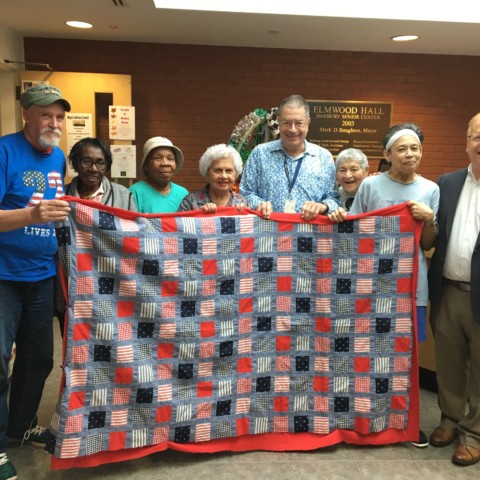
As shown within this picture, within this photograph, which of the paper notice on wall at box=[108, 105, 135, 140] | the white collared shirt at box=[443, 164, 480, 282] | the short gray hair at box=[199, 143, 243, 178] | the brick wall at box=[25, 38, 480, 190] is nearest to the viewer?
the white collared shirt at box=[443, 164, 480, 282]

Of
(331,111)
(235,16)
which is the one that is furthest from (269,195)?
(331,111)

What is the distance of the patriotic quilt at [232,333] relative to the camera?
76.3 inches

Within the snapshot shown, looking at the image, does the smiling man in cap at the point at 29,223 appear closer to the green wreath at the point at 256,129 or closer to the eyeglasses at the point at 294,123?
the eyeglasses at the point at 294,123

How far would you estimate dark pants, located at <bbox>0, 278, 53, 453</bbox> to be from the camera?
6.50 ft

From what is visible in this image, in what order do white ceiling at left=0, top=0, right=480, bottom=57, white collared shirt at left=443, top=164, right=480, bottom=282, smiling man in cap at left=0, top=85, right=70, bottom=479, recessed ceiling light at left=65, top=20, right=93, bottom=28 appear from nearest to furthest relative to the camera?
smiling man in cap at left=0, top=85, right=70, bottom=479, white collared shirt at left=443, top=164, right=480, bottom=282, white ceiling at left=0, top=0, right=480, bottom=57, recessed ceiling light at left=65, top=20, right=93, bottom=28

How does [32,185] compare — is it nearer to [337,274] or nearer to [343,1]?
[337,274]

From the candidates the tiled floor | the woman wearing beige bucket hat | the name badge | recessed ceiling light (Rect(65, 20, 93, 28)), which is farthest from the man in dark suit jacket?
recessed ceiling light (Rect(65, 20, 93, 28))

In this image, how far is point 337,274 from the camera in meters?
2.17

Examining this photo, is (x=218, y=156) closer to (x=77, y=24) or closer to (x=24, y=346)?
(x=24, y=346)

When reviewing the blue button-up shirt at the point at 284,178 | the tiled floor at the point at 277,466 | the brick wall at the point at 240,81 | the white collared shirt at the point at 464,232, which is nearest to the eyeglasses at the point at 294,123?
the blue button-up shirt at the point at 284,178

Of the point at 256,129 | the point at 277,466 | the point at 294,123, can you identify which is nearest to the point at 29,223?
the point at 294,123

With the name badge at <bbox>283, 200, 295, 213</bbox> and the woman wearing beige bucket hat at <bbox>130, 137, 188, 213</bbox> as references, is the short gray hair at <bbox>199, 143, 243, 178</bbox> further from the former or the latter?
the woman wearing beige bucket hat at <bbox>130, 137, 188, 213</bbox>

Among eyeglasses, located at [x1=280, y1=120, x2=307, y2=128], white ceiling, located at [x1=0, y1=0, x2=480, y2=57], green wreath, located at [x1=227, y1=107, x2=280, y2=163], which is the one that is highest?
white ceiling, located at [x1=0, y1=0, x2=480, y2=57]

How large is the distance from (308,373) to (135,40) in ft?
13.2
